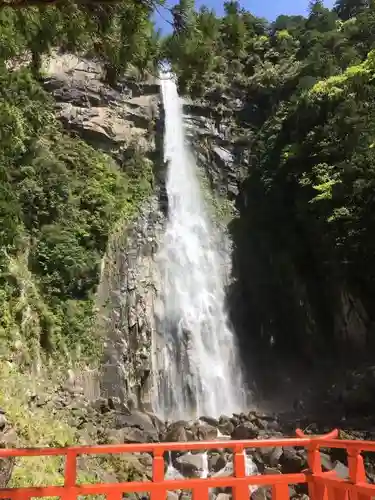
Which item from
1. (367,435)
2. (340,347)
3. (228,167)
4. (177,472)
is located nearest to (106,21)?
(177,472)

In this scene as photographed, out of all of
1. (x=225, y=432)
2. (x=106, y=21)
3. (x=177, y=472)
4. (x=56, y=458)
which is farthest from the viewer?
(x=225, y=432)

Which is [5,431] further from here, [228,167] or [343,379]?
[228,167]

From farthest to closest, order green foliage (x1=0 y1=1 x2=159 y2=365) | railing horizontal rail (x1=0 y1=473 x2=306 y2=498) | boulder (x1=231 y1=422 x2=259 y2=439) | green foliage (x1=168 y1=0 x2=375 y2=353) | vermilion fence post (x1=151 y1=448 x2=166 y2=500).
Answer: green foliage (x1=168 y1=0 x2=375 y2=353), boulder (x1=231 y1=422 x2=259 y2=439), green foliage (x1=0 y1=1 x2=159 y2=365), vermilion fence post (x1=151 y1=448 x2=166 y2=500), railing horizontal rail (x1=0 y1=473 x2=306 y2=498)

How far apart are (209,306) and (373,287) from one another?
19.3 feet

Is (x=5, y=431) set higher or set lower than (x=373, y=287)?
lower

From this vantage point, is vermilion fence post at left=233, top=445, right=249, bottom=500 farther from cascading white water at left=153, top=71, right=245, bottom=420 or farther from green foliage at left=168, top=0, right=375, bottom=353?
cascading white water at left=153, top=71, right=245, bottom=420

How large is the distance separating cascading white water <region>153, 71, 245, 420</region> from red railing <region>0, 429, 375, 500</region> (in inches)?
430

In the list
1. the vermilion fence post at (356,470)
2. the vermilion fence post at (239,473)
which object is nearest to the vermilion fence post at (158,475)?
the vermilion fence post at (239,473)

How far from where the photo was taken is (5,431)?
765 cm

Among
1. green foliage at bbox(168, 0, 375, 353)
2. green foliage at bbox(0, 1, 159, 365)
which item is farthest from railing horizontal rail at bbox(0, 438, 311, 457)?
green foliage at bbox(168, 0, 375, 353)

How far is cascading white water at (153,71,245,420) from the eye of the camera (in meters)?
16.0

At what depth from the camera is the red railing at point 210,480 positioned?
13.4ft

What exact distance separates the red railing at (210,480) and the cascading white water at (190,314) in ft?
35.9

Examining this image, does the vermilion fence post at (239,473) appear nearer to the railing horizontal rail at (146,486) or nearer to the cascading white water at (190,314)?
the railing horizontal rail at (146,486)
